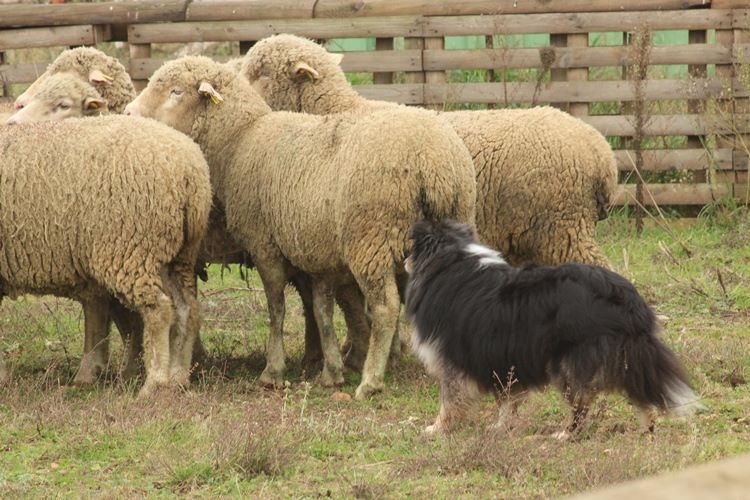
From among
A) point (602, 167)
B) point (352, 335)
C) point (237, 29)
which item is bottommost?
point (352, 335)

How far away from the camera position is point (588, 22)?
476 inches

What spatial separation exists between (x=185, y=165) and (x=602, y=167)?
2.74 m

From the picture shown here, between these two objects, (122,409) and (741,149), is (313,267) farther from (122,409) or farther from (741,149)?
(741,149)

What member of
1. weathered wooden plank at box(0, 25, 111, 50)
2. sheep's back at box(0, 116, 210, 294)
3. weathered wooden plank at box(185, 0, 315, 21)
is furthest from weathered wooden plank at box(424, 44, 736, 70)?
sheep's back at box(0, 116, 210, 294)

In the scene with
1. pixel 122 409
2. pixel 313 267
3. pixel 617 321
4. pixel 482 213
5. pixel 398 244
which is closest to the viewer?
pixel 617 321

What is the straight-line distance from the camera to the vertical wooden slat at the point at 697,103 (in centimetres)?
1206

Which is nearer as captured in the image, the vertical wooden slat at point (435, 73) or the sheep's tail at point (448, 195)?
the sheep's tail at point (448, 195)

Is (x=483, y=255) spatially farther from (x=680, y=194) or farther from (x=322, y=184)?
(x=680, y=194)

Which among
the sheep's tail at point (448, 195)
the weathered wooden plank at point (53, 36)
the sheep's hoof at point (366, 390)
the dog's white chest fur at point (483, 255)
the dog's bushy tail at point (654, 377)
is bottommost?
the sheep's hoof at point (366, 390)

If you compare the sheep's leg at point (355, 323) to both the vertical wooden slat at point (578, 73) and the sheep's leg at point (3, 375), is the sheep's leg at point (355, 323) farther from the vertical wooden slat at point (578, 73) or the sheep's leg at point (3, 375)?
the vertical wooden slat at point (578, 73)

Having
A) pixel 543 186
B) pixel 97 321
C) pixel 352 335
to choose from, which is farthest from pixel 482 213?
pixel 97 321

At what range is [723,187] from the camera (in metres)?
11.9

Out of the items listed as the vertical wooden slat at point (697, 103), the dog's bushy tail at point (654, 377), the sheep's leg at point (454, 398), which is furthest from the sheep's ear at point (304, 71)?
the vertical wooden slat at point (697, 103)

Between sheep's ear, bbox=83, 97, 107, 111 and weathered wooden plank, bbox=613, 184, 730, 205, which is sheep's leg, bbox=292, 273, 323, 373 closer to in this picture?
sheep's ear, bbox=83, 97, 107, 111
